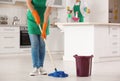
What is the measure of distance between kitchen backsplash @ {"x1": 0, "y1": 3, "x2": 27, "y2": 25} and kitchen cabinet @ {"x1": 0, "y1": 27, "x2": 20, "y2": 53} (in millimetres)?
632

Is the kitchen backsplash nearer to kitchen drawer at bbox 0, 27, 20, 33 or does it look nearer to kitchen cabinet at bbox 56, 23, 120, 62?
kitchen drawer at bbox 0, 27, 20, 33

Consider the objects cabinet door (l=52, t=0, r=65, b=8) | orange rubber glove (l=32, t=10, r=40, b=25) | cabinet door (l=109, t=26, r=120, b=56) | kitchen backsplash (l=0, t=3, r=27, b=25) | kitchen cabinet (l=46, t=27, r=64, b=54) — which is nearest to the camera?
orange rubber glove (l=32, t=10, r=40, b=25)

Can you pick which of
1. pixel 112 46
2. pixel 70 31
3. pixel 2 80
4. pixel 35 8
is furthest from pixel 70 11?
pixel 2 80

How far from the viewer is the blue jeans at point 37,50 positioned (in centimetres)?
359

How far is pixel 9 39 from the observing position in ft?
24.3

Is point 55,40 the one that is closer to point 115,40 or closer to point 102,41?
point 115,40

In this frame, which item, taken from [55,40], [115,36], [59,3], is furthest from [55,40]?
[115,36]

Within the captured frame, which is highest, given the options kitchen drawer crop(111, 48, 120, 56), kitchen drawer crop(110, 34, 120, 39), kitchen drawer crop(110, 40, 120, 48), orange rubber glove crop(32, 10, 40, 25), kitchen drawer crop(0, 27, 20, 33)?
orange rubber glove crop(32, 10, 40, 25)

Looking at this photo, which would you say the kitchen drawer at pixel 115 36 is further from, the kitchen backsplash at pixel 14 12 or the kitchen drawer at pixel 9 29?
the kitchen backsplash at pixel 14 12

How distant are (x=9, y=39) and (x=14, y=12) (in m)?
1.06

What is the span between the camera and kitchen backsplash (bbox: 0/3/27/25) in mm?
7914

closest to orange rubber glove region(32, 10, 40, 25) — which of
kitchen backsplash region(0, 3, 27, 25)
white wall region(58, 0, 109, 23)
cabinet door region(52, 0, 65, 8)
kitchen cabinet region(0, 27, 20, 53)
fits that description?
kitchen cabinet region(0, 27, 20, 53)

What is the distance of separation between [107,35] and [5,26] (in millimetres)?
2933

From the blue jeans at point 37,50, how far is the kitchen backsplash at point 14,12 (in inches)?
176
